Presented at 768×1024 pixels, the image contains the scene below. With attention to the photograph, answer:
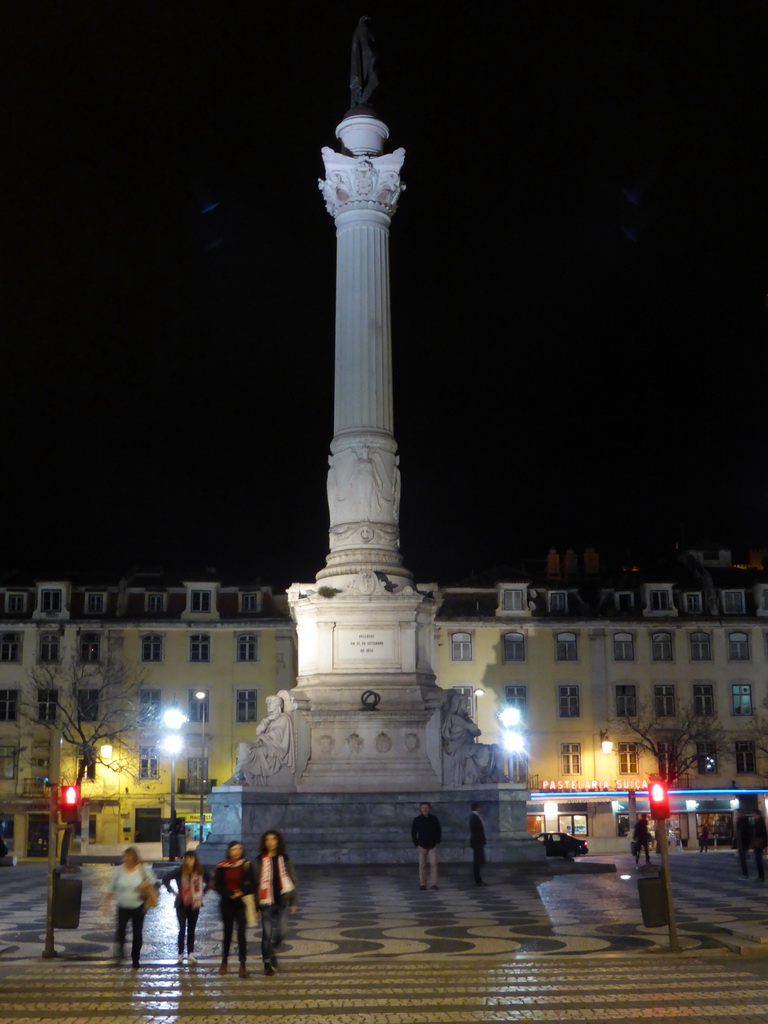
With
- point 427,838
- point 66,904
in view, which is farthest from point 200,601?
point 66,904

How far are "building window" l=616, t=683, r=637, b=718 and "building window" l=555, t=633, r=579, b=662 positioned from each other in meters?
2.91

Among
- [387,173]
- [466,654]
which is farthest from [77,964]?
[466,654]

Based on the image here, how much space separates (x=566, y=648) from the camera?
66500 millimetres

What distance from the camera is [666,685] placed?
2616 inches

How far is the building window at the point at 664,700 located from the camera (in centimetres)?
6588

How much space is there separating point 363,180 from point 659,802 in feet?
88.0

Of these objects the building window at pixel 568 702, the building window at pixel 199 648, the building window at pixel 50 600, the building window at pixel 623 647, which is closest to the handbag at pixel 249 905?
the building window at pixel 199 648

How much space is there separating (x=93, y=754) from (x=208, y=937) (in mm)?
39013

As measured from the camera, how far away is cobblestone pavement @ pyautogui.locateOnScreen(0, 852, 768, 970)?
16.9 metres

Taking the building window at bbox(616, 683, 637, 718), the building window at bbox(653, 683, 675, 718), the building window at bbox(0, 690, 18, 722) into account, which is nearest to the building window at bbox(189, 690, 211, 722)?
the building window at bbox(0, 690, 18, 722)

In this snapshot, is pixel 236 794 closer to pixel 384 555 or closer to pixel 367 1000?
pixel 384 555

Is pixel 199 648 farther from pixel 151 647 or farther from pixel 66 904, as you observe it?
pixel 66 904

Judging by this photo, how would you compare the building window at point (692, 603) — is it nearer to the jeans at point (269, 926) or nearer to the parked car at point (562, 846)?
the parked car at point (562, 846)

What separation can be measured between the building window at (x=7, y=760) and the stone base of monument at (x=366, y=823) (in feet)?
115
